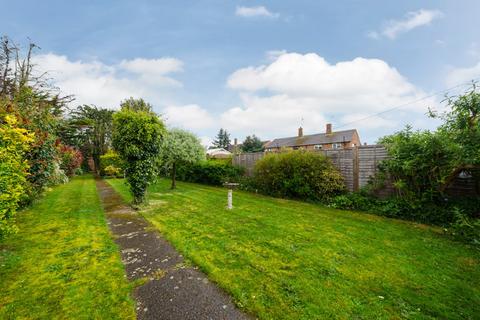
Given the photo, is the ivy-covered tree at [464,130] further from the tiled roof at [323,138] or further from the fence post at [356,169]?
the tiled roof at [323,138]

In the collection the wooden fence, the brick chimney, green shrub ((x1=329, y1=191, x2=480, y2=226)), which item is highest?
the brick chimney

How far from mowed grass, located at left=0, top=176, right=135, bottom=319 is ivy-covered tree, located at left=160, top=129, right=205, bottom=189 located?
6752mm

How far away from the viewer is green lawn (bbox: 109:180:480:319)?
2520 mm

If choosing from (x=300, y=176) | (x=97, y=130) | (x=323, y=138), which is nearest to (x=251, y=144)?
(x=323, y=138)

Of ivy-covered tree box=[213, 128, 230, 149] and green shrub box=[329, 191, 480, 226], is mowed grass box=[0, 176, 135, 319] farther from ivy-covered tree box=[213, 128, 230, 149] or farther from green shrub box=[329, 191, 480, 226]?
ivy-covered tree box=[213, 128, 230, 149]

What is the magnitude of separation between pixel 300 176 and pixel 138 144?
6.77 m

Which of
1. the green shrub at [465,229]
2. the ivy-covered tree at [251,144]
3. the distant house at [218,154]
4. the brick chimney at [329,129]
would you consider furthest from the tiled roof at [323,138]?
the green shrub at [465,229]

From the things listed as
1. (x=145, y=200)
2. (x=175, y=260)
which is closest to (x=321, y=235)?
(x=175, y=260)

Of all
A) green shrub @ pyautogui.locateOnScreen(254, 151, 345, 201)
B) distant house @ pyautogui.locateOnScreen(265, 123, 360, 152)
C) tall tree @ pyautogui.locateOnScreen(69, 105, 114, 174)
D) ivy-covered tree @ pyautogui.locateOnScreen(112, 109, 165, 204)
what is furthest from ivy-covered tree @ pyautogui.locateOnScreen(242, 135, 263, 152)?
ivy-covered tree @ pyautogui.locateOnScreen(112, 109, 165, 204)

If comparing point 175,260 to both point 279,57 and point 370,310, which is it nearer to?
point 370,310

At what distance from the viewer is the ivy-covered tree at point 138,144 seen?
7191 millimetres

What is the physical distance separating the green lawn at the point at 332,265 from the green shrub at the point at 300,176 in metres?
2.23

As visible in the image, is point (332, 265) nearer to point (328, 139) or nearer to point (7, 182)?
point (7, 182)

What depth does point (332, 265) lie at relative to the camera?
3520mm
